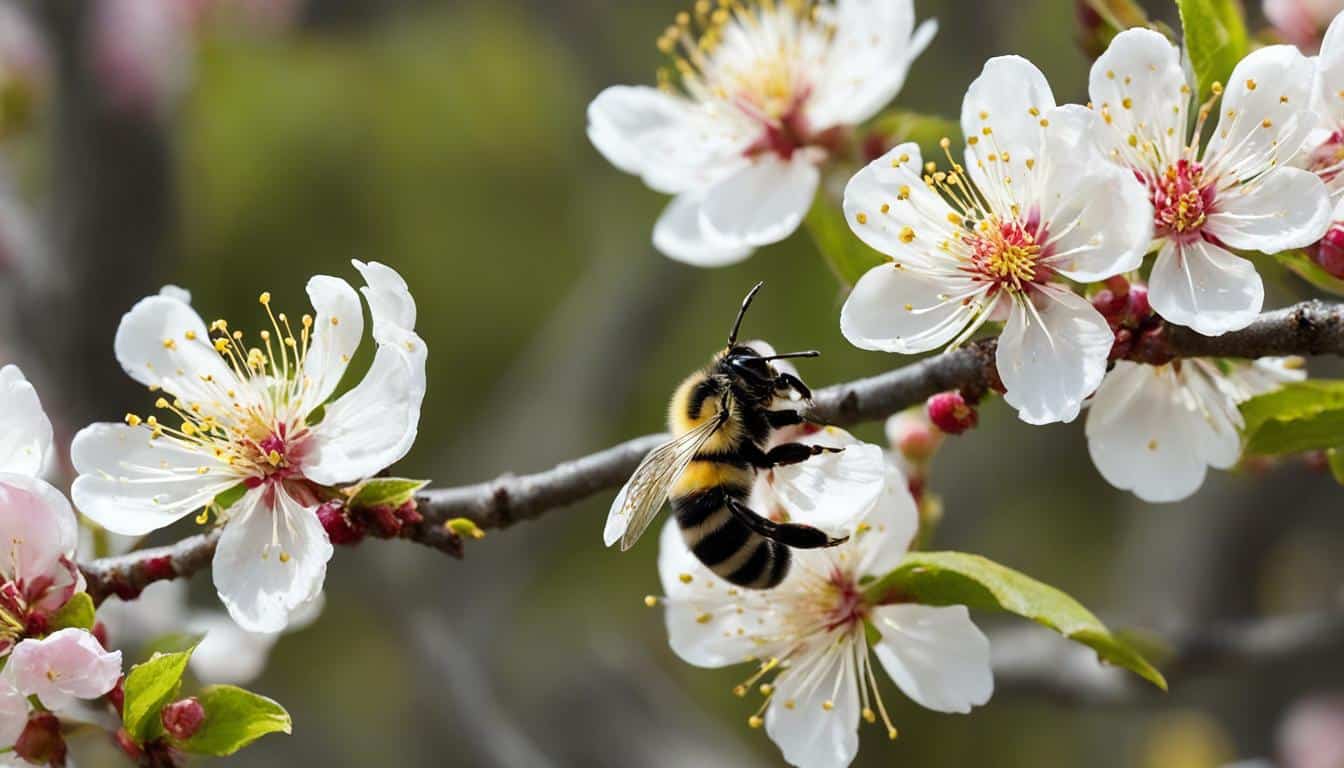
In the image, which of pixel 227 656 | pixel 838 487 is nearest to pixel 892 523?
pixel 838 487

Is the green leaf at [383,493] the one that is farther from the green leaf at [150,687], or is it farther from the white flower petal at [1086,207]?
the white flower petal at [1086,207]

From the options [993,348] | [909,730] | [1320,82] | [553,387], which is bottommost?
[909,730]

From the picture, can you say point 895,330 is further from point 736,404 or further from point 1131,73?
point 1131,73

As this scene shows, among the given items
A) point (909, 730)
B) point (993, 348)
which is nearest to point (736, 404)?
point (993, 348)

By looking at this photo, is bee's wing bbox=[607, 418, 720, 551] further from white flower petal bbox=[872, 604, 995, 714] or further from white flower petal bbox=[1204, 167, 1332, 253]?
→ white flower petal bbox=[1204, 167, 1332, 253]

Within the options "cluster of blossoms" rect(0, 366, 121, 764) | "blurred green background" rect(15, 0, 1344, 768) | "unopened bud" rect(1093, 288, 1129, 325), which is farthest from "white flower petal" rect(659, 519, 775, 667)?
"blurred green background" rect(15, 0, 1344, 768)

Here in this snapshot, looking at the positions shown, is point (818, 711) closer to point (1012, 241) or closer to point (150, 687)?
point (1012, 241)

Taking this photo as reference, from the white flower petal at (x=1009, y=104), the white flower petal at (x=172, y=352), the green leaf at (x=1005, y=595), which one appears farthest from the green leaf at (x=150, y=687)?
the white flower petal at (x=1009, y=104)
